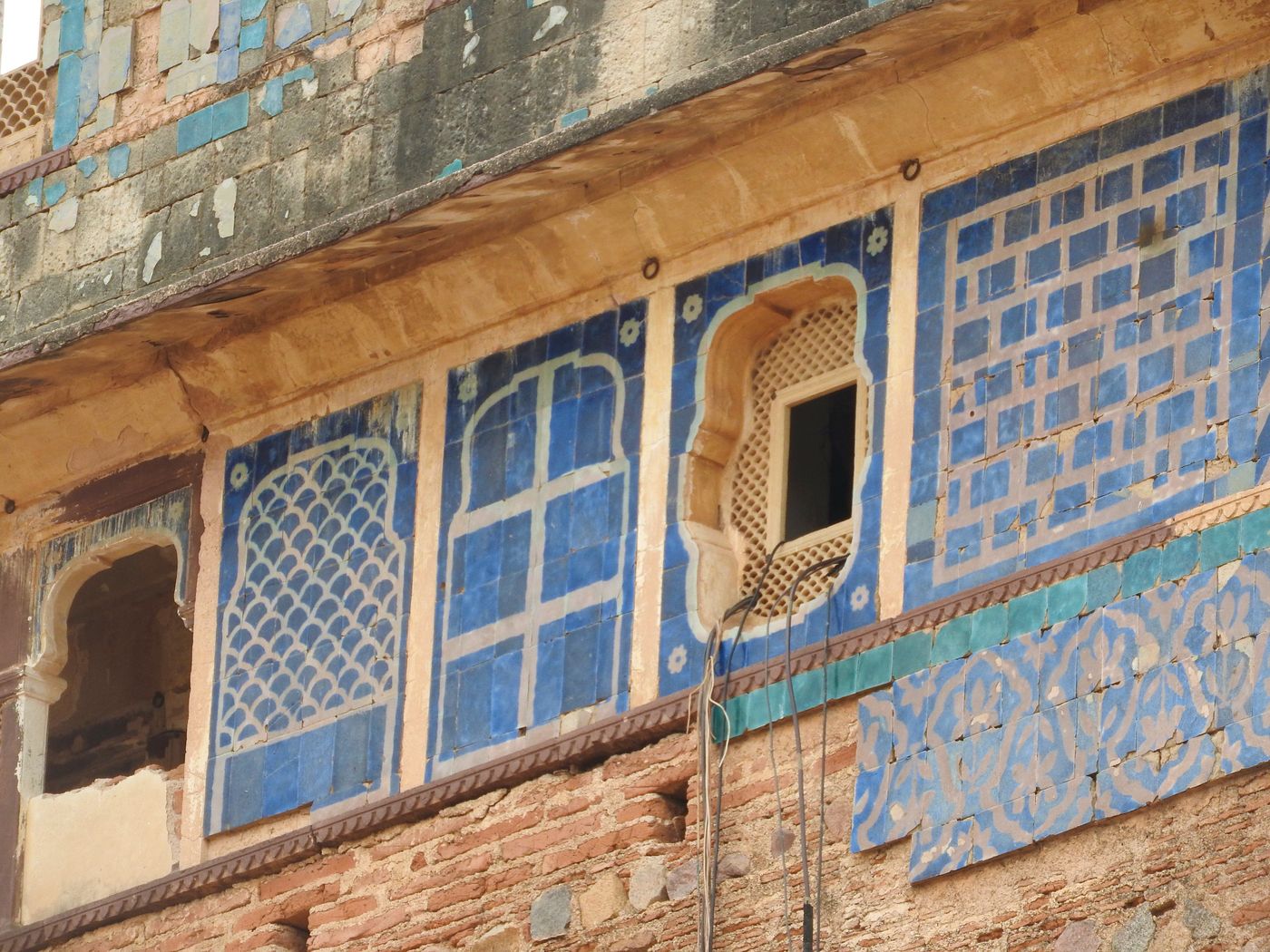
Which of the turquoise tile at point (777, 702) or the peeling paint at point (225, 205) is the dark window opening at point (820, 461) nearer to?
the turquoise tile at point (777, 702)

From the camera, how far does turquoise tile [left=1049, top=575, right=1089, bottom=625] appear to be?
13.5m

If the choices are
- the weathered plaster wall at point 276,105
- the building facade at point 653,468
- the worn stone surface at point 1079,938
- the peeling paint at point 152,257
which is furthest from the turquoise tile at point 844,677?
the peeling paint at point 152,257

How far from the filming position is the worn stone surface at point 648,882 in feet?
46.5

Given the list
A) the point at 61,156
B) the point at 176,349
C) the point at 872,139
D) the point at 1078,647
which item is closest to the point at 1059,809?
the point at 1078,647

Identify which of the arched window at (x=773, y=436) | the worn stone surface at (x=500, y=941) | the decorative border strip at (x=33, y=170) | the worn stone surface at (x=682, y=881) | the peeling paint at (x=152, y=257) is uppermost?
the decorative border strip at (x=33, y=170)

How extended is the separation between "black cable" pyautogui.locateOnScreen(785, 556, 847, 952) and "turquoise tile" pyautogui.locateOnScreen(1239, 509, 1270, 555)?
1460 millimetres

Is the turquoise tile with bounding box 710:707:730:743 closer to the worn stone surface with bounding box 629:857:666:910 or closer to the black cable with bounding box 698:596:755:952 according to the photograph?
the black cable with bounding box 698:596:755:952

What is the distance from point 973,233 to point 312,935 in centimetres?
307

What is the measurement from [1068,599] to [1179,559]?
14.4 inches

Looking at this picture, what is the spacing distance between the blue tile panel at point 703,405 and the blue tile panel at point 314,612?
1076 mm

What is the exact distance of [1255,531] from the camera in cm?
1322

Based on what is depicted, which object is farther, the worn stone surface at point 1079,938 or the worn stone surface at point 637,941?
the worn stone surface at point 637,941

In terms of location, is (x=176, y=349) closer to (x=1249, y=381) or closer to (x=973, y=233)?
(x=973, y=233)

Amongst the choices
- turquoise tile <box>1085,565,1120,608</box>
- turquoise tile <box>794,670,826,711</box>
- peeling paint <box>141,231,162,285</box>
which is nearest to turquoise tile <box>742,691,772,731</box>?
turquoise tile <box>794,670,826,711</box>
